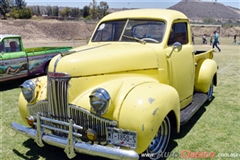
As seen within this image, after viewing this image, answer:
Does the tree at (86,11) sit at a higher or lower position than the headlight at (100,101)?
higher

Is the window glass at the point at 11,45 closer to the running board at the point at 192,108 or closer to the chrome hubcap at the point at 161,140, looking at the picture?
the running board at the point at 192,108

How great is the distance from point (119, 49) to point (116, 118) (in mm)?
1251

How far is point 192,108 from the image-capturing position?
4527mm

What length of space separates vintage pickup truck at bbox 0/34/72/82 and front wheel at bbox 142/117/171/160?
5747 mm

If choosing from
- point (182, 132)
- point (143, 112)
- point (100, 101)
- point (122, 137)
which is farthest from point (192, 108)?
A: point (100, 101)

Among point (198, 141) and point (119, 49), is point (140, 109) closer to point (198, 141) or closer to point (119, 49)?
point (119, 49)

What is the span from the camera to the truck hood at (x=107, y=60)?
Answer: 304 centimetres

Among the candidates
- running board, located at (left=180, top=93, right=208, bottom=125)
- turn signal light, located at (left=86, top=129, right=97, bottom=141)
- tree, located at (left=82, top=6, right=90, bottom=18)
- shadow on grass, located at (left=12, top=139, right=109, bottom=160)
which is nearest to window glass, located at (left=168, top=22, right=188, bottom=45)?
running board, located at (left=180, top=93, right=208, bottom=125)

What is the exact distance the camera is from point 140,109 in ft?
9.18

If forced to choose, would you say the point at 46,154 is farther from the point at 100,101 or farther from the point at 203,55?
the point at 203,55

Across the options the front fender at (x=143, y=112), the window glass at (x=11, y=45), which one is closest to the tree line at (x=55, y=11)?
the window glass at (x=11, y=45)

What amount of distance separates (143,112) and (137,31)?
1916 millimetres

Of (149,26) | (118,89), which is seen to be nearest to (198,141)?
(118,89)

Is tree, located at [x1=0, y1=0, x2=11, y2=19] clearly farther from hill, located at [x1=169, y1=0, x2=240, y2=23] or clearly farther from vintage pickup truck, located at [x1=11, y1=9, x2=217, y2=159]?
hill, located at [x1=169, y1=0, x2=240, y2=23]
